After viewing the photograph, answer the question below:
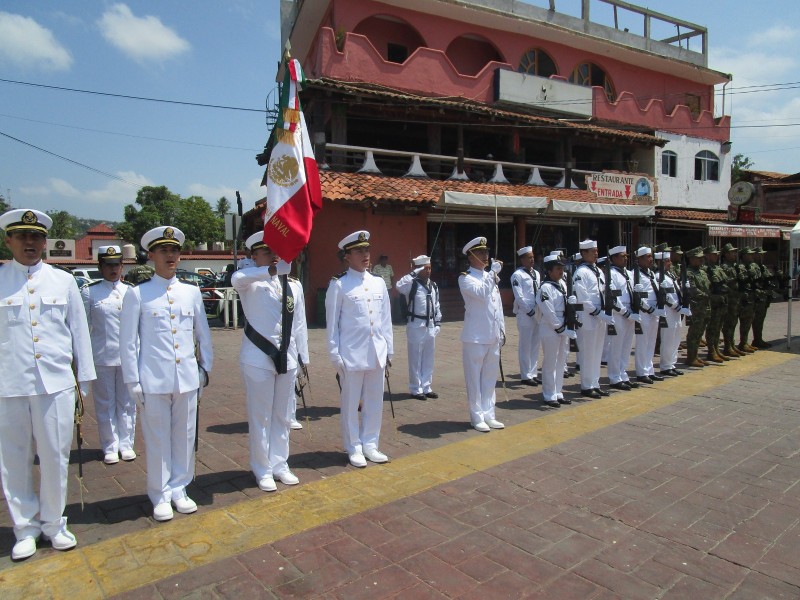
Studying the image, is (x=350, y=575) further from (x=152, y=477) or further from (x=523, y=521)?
(x=152, y=477)

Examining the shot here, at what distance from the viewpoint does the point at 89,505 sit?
4117 mm

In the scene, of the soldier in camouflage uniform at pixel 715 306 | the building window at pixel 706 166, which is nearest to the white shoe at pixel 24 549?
the soldier in camouflage uniform at pixel 715 306

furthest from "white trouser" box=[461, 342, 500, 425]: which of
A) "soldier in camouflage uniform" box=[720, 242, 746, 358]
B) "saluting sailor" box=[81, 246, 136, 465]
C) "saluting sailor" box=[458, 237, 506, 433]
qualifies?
"soldier in camouflage uniform" box=[720, 242, 746, 358]

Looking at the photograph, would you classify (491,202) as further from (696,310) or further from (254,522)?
(254,522)

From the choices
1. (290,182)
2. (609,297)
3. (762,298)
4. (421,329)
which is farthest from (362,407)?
(762,298)

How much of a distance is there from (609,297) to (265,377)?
16.3 ft

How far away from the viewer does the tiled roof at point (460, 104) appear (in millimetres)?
14609

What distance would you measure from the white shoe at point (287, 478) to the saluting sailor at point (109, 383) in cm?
162

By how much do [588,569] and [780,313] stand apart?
1941 centimetres

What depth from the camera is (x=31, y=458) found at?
3.51 m

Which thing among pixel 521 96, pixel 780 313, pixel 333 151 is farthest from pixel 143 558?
pixel 780 313

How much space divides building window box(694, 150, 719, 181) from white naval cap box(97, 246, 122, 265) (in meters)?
23.9

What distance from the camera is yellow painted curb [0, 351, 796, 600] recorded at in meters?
3.13

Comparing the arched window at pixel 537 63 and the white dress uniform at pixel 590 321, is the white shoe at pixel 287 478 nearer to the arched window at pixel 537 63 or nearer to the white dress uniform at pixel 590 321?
the white dress uniform at pixel 590 321
